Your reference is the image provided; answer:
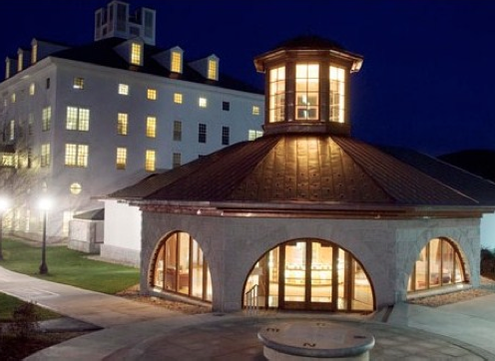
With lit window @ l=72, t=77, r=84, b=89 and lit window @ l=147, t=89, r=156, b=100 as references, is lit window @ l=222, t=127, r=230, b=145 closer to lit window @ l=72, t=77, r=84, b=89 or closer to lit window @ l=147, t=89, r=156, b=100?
lit window @ l=147, t=89, r=156, b=100

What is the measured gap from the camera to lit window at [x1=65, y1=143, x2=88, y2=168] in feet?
143

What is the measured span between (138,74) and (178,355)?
126 feet

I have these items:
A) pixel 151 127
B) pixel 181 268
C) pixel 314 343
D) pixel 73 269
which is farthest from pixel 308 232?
pixel 151 127

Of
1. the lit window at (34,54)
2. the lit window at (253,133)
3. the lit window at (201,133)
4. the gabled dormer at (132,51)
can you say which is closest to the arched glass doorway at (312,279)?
the gabled dormer at (132,51)

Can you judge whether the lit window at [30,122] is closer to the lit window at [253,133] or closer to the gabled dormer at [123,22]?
the gabled dormer at [123,22]

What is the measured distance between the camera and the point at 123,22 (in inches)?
2173

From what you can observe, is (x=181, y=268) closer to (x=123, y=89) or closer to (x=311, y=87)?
(x=311, y=87)

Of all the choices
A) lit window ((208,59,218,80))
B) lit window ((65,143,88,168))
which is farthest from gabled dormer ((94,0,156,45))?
lit window ((65,143,88,168))

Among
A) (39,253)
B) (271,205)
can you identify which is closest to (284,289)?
(271,205)

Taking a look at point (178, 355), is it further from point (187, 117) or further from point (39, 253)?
point (187, 117)

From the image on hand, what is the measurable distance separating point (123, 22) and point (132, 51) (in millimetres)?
8971

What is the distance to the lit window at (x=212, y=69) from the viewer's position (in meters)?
53.2

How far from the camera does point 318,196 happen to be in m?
17.2

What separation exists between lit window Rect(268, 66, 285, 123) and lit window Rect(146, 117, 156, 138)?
2645 cm
